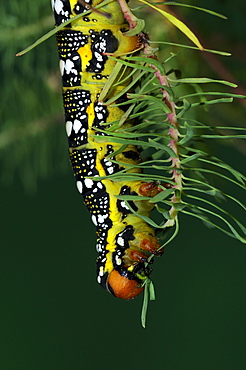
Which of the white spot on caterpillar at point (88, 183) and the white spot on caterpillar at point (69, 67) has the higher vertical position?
the white spot on caterpillar at point (69, 67)

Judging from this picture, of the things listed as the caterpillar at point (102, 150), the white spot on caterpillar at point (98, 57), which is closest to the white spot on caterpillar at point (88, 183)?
the caterpillar at point (102, 150)

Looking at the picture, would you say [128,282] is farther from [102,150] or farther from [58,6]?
[58,6]

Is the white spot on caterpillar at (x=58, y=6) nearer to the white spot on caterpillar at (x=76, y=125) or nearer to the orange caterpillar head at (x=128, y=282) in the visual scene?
the white spot on caterpillar at (x=76, y=125)

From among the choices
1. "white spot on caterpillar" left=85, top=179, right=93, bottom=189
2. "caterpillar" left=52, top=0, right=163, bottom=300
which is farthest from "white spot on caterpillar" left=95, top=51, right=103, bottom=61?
"white spot on caterpillar" left=85, top=179, right=93, bottom=189

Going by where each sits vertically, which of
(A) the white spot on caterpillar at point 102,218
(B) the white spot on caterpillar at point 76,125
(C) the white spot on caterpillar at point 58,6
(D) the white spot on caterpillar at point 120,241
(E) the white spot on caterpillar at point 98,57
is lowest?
(D) the white spot on caterpillar at point 120,241

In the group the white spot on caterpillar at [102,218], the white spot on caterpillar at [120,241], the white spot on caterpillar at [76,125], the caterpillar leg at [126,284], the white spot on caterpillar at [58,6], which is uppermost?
the white spot on caterpillar at [58,6]

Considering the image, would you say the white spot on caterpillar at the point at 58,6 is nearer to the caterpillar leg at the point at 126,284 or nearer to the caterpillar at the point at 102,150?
the caterpillar at the point at 102,150

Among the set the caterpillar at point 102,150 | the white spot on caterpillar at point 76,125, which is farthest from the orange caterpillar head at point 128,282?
the white spot on caterpillar at point 76,125

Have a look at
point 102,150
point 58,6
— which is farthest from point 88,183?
point 58,6

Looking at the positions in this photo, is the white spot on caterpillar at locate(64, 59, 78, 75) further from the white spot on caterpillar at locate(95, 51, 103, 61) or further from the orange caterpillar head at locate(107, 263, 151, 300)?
the orange caterpillar head at locate(107, 263, 151, 300)
